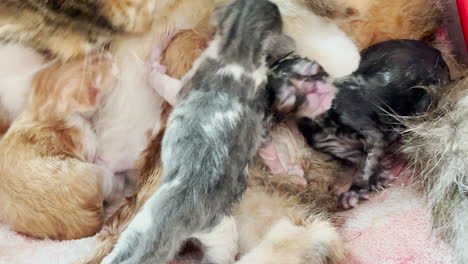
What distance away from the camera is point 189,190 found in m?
0.98

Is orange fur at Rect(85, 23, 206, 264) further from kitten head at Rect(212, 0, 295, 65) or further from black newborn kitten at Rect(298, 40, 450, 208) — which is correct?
black newborn kitten at Rect(298, 40, 450, 208)

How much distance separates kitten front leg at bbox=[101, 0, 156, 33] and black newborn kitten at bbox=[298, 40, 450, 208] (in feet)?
1.29

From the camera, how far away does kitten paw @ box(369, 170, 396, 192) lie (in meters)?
1.15

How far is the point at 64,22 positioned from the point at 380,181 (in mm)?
708

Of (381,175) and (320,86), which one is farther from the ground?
(320,86)

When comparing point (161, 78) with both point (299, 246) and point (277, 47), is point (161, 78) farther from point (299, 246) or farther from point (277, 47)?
point (299, 246)

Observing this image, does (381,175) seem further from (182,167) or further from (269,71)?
(182,167)

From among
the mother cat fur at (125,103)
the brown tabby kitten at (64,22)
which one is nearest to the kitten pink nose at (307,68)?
the mother cat fur at (125,103)

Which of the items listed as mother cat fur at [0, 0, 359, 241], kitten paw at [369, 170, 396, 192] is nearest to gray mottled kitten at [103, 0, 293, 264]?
mother cat fur at [0, 0, 359, 241]

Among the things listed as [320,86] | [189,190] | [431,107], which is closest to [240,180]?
[189,190]

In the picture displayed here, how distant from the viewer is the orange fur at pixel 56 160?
1.09 m

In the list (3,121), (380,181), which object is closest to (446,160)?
(380,181)

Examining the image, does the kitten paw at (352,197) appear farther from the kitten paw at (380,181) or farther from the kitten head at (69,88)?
the kitten head at (69,88)

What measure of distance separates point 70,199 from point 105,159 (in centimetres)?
15
